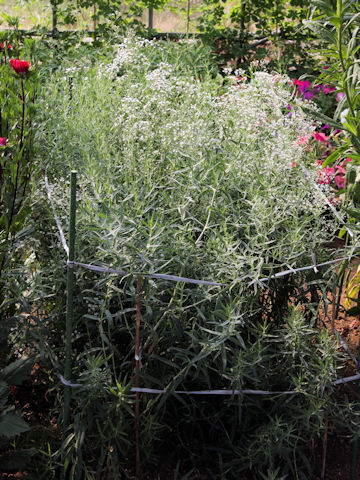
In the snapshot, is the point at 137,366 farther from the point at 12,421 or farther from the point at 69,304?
the point at 12,421

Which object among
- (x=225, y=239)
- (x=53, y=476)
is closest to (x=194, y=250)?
(x=225, y=239)

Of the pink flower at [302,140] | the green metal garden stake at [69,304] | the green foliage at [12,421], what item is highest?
the pink flower at [302,140]

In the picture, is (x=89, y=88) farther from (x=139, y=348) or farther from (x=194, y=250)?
(x=139, y=348)

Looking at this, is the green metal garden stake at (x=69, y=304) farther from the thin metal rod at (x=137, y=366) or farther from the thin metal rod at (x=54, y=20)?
the thin metal rod at (x=54, y=20)

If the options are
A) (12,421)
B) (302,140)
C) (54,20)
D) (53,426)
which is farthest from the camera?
(54,20)

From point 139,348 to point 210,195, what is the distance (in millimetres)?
724

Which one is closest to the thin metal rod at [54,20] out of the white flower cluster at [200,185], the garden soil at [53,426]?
the white flower cluster at [200,185]

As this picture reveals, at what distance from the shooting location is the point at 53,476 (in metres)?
1.98

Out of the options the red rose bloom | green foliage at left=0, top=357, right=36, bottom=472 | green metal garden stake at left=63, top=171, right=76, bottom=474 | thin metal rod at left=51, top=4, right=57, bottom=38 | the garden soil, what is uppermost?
the red rose bloom

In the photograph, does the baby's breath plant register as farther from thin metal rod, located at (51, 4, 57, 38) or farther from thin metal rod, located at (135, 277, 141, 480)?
thin metal rod, located at (51, 4, 57, 38)

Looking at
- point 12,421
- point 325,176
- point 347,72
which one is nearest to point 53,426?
point 12,421

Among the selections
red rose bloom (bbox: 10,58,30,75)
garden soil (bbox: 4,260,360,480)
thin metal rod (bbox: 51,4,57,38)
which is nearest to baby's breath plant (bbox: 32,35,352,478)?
garden soil (bbox: 4,260,360,480)

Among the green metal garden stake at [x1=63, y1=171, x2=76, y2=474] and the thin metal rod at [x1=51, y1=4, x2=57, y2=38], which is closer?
the green metal garden stake at [x1=63, y1=171, x2=76, y2=474]

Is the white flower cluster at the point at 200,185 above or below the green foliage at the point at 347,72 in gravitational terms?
below
